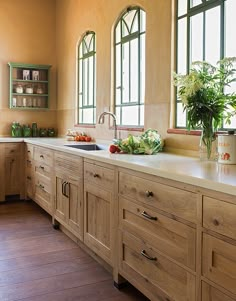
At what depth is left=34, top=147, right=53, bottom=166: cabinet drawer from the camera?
378cm

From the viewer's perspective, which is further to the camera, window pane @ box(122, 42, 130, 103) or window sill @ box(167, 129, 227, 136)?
window pane @ box(122, 42, 130, 103)

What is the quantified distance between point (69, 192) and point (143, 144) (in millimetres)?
957

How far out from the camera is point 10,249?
309 cm

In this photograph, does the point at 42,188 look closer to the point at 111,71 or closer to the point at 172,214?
the point at 111,71

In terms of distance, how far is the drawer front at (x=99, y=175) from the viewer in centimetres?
244

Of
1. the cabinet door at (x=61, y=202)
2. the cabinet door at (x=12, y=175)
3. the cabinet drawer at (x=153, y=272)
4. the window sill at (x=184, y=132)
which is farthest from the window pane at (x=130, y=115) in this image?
the cabinet door at (x=12, y=175)

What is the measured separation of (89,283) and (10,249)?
961mm

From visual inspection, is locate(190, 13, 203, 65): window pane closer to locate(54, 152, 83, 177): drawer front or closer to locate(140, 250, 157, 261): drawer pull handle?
locate(54, 152, 83, 177): drawer front

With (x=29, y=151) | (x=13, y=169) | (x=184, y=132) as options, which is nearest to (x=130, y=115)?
(x=184, y=132)

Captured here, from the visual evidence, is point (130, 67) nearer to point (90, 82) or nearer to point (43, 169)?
point (90, 82)

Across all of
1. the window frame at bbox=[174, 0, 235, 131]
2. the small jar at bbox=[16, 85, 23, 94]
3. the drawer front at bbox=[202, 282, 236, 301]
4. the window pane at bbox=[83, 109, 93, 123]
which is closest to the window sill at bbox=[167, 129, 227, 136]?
the window frame at bbox=[174, 0, 235, 131]

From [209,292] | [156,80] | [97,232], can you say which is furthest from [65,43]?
[209,292]

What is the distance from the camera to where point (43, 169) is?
4035 mm

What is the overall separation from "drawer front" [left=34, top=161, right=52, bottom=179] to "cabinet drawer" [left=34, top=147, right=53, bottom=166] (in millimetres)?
46
